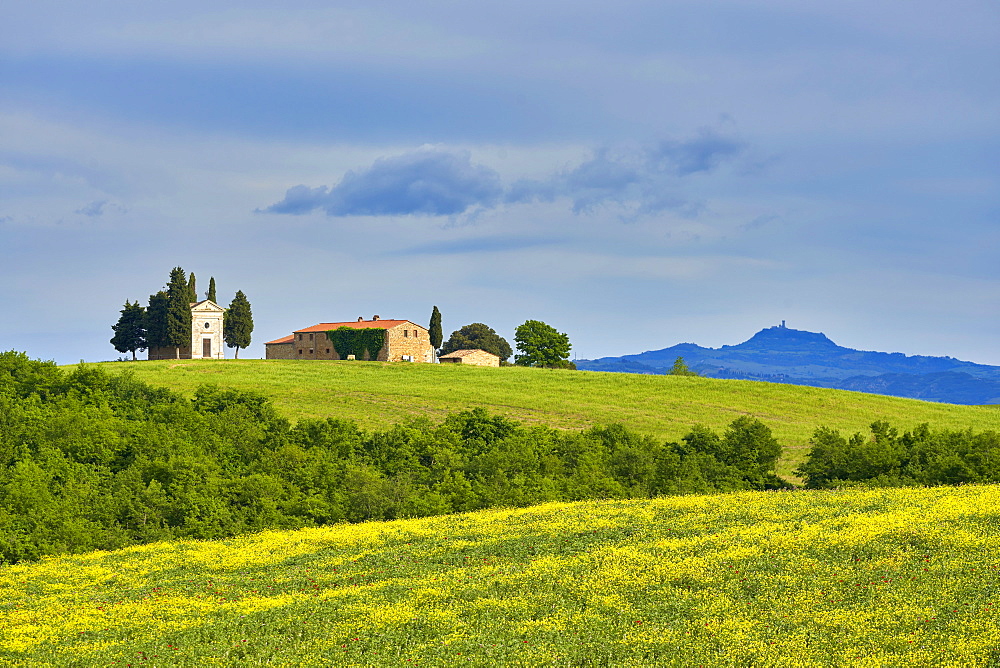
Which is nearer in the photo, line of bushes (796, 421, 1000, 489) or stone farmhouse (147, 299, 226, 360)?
line of bushes (796, 421, 1000, 489)

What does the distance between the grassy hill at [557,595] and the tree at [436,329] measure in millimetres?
106939

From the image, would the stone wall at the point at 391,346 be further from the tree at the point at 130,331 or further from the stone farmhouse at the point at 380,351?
the tree at the point at 130,331

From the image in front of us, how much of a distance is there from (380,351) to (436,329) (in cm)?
1333

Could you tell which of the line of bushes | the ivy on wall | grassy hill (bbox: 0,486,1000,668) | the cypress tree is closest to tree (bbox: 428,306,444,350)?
the ivy on wall

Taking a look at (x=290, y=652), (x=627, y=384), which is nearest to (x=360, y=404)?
(x=627, y=384)

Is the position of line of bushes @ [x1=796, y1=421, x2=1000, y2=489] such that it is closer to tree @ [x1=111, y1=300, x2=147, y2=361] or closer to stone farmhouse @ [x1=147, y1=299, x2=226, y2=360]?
stone farmhouse @ [x1=147, y1=299, x2=226, y2=360]

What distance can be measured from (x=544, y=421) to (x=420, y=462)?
28.2m

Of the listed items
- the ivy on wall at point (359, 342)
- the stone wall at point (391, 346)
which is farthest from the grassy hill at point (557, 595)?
the stone wall at point (391, 346)

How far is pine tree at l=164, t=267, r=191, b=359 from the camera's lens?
4988 inches

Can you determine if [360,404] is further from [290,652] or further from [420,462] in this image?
[290,652]

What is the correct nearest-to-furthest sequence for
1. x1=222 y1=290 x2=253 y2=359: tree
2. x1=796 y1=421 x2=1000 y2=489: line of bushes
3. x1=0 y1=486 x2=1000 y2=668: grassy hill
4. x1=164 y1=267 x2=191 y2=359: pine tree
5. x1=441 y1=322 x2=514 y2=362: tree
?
x1=0 y1=486 x2=1000 y2=668: grassy hill → x1=796 y1=421 x2=1000 y2=489: line of bushes → x1=164 y1=267 x2=191 y2=359: pine tree → x1=222 y1=290 x2=253 y2=359: tree → x1=441 y1=322 x2=514 y2=362: tree

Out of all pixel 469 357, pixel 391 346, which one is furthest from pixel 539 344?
pixel 391 346

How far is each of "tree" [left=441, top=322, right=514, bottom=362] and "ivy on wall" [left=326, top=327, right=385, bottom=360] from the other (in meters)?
54.6

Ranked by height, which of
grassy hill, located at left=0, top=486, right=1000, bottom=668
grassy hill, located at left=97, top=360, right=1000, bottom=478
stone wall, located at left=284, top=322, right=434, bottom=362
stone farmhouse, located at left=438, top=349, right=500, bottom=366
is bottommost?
grassy hill, located at left=0, top=486, right=1000, bottom=668
